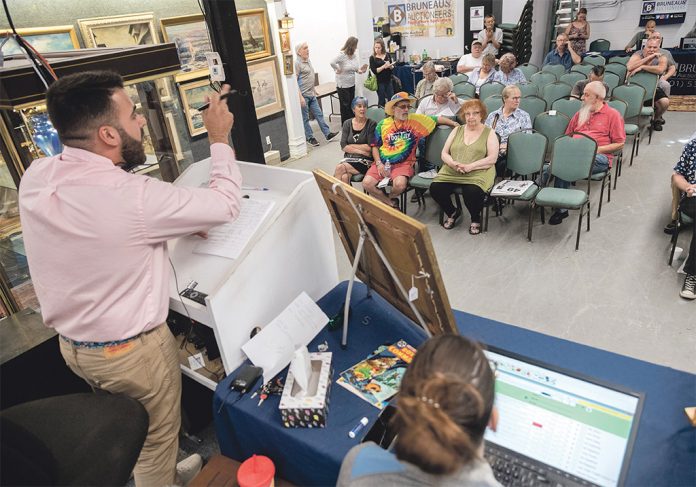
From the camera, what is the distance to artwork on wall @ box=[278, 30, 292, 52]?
6473mm

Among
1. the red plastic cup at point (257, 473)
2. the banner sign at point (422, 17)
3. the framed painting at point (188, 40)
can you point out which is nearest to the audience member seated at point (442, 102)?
the framed painting at point (188, 40)

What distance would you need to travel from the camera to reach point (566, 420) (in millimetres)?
1261

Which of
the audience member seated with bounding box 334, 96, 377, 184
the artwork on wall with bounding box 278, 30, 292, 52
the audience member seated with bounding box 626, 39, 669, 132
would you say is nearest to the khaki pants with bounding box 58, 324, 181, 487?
the audience member seated with bounding box 334, 96, 377, 184

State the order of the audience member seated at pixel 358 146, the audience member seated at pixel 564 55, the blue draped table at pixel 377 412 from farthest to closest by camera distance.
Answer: the audience member seated at pixel 564 55 < the audience member seated at pixel 358 146 < the blue draped table at pixel 377 412

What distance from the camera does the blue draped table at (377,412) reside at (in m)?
1.34

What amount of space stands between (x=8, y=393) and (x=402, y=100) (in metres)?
3.91

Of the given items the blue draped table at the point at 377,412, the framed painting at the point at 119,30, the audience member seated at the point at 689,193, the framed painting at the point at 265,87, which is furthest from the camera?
the framed painting at the point at 265,87

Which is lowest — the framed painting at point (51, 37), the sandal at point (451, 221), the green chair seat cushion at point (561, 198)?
the sandal at point (451, 221)

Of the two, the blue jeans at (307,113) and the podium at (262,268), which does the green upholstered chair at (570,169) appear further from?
the blue jeans at (307,113)

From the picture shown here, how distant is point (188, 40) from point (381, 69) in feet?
13.5

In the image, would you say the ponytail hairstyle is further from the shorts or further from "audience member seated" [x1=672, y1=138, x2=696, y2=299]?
the shorts

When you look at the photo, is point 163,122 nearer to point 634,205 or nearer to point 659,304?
point 659,304

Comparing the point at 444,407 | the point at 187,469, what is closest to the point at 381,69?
the point at 187,469

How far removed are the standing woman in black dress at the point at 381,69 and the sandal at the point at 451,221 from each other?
4.58m
